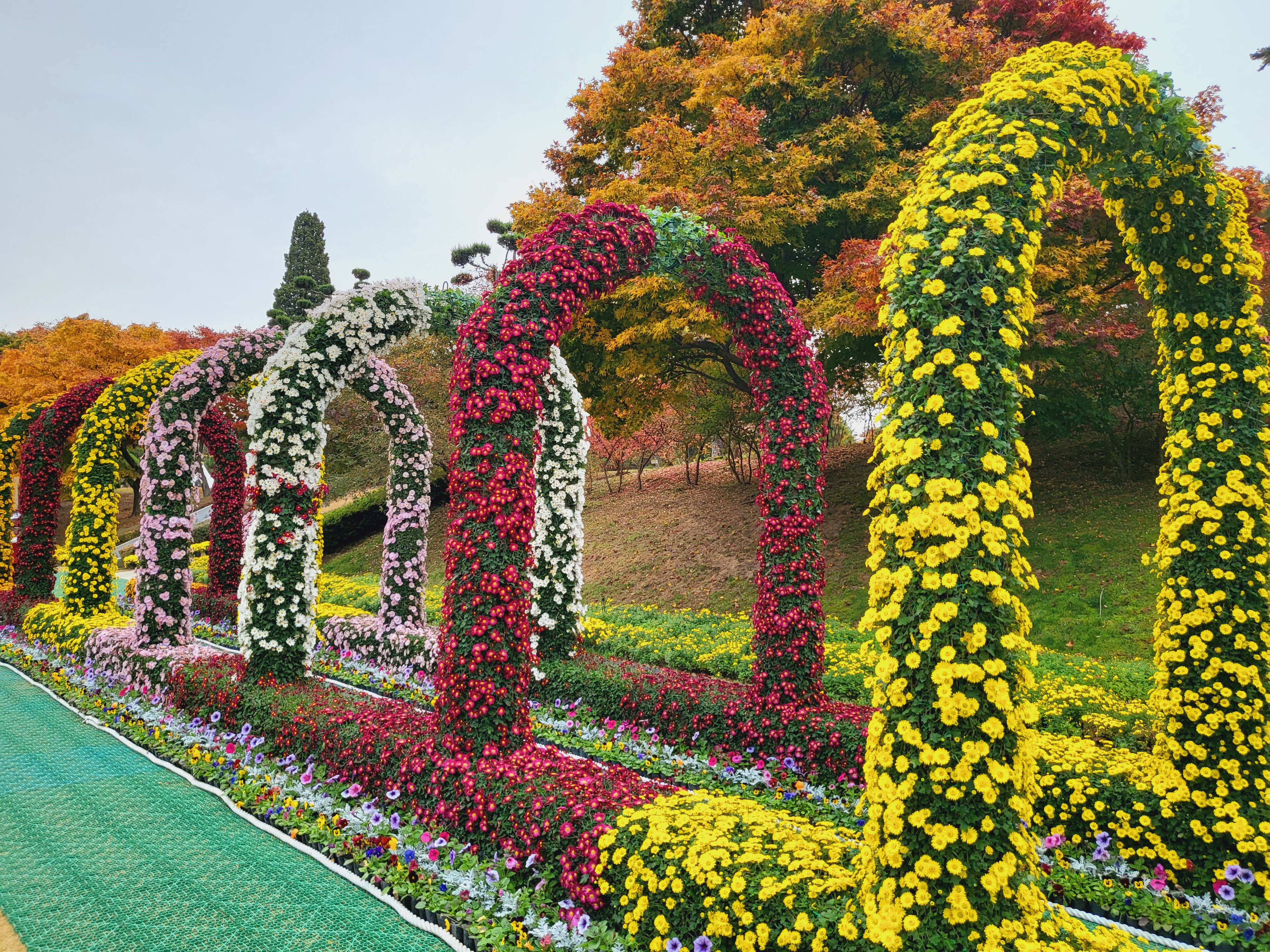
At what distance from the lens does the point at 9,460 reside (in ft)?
36.3

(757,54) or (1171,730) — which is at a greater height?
(757,54)

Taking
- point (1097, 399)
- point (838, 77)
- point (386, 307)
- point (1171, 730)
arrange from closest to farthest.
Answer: point (1171, 730) → point (386, 307) → point (1097, 399) → point (838, 77)

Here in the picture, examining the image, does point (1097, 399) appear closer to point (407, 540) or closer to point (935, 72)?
point (935, 72)

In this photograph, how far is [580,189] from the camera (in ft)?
41.8

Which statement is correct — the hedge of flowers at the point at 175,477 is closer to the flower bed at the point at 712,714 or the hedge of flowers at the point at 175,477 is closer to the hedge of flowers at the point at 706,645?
the flower bed at the point at 712,714

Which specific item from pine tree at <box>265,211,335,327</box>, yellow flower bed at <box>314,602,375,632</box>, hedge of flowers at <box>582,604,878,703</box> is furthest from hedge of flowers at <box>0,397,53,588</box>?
pine tree at <box>265,211,335,327</box>

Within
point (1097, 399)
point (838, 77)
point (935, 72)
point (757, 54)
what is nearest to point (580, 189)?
point (757, 54)

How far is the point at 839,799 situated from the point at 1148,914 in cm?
167

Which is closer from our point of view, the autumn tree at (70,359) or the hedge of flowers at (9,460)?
the hedge of flowers at (9,460)

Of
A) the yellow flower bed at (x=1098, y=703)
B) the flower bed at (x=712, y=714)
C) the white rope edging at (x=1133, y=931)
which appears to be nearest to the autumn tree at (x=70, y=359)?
the flower bed at (x=712, y=714)

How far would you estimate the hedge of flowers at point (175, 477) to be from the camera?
291 inches

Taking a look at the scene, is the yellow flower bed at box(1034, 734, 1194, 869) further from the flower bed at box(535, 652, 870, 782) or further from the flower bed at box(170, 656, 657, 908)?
the flower bed at box(170, 656, 657, 908)

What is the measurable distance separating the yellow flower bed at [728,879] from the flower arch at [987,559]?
8.5 inches

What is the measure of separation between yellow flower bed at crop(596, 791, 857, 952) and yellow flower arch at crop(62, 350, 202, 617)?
8306 millimetres
